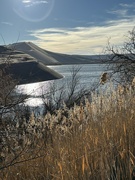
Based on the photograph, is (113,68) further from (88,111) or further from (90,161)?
(90,161)

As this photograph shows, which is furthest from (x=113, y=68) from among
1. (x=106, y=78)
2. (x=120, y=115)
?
(x=120, y=115)

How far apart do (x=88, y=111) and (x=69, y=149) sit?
135 cm

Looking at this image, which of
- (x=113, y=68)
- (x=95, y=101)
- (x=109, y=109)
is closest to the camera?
(x=109, y=109)

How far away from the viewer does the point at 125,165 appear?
2977mm

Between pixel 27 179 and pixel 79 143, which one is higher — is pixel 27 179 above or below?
below

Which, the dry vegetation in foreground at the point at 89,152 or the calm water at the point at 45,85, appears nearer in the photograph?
the dry vegetation in foreground at the point at 89,152

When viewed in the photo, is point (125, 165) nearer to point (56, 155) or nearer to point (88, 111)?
point (56, 155)

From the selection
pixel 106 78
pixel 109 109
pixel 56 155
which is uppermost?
pixel 106 78

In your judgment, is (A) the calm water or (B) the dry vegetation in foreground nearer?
(B) the dry vegetation in foreground

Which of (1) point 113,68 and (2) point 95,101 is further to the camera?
Result: (1) point 113,68

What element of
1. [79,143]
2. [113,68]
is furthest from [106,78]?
[113,68]

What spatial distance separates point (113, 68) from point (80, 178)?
56.0 feet

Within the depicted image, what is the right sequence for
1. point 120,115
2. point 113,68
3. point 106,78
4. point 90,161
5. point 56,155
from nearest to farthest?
point 90,161, point 56,155, point 120,115, point 106,78, point 113,68

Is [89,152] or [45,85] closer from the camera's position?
[89,152]
